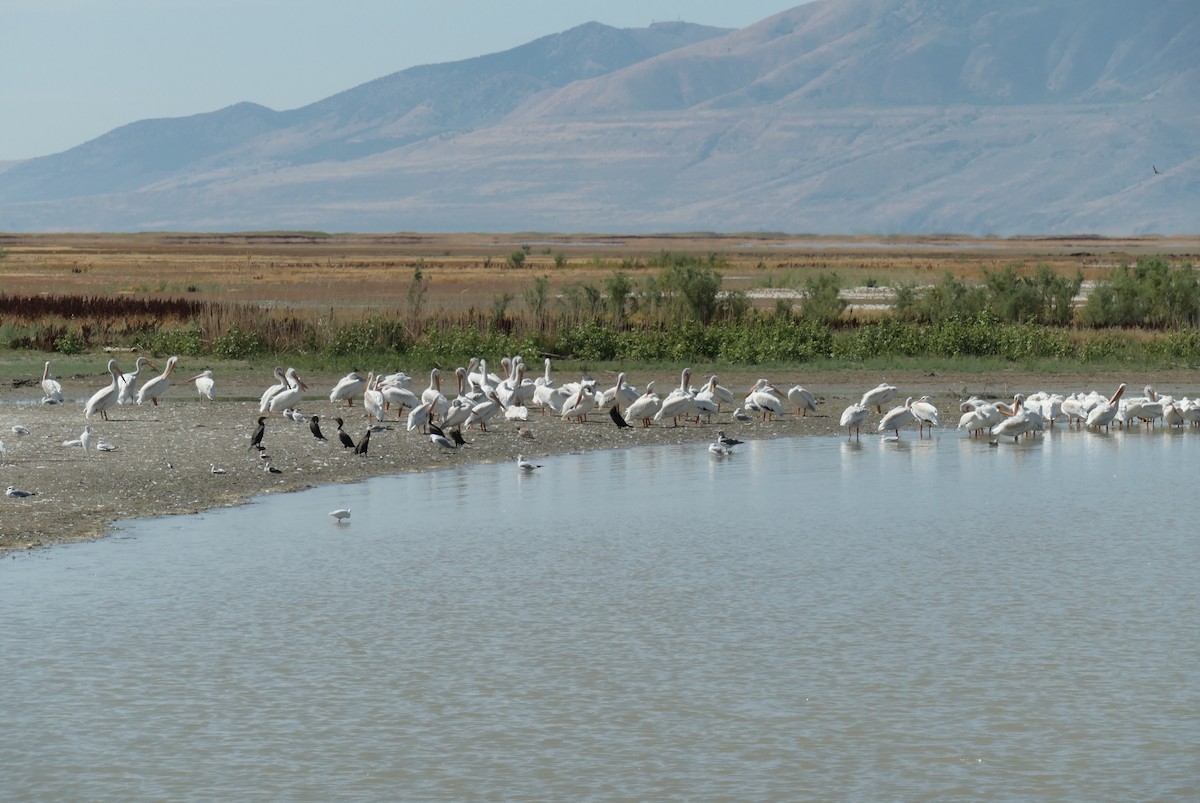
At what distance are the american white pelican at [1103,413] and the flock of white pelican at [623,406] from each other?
2 centimetres

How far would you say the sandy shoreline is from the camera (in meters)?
16.1

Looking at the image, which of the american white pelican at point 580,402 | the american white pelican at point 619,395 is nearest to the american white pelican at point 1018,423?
the american white pelican at point 619,395

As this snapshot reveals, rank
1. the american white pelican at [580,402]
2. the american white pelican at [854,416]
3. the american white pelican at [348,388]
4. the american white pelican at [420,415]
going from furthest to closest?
1. the american white pelican at [348,388]
2. the american white pelican at [580,402]
3. the american white pelican at [854,416]
4. the american white pelican at [420,415]

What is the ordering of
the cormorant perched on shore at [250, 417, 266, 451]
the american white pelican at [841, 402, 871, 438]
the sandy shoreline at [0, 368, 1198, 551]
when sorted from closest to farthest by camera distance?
the sandy shoreline at [0, 368, 1198, 551] < the cormorant perched on shore at [250, 417, 266, 451] < the american white pelican at [841, 402, 871, 438]

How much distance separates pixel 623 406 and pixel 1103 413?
676cm

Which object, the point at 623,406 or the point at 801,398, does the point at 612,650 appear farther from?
the point at 623,406

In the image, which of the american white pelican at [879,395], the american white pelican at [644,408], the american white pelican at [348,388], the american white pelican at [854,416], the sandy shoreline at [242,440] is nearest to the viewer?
the sandy shoreline at [242,440]

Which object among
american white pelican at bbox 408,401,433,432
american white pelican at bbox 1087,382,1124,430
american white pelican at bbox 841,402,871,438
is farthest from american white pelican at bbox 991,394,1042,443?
american white pelican at bbox 408,401,433,432

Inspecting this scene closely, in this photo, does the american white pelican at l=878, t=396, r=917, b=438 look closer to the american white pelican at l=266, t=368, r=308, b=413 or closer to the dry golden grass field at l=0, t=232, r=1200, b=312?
the american white pelican at l=266, t=368, r=308, b=413

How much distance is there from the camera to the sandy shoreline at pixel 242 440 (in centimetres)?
1611

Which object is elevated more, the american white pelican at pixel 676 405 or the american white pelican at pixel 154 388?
the american white pelican at pixel 154 388

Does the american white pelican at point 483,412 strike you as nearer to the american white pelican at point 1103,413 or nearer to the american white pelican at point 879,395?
the american white pelican at point 879,395

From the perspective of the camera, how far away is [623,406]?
81.6 feet

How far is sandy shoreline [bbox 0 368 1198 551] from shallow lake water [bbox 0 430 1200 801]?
0.74 m
